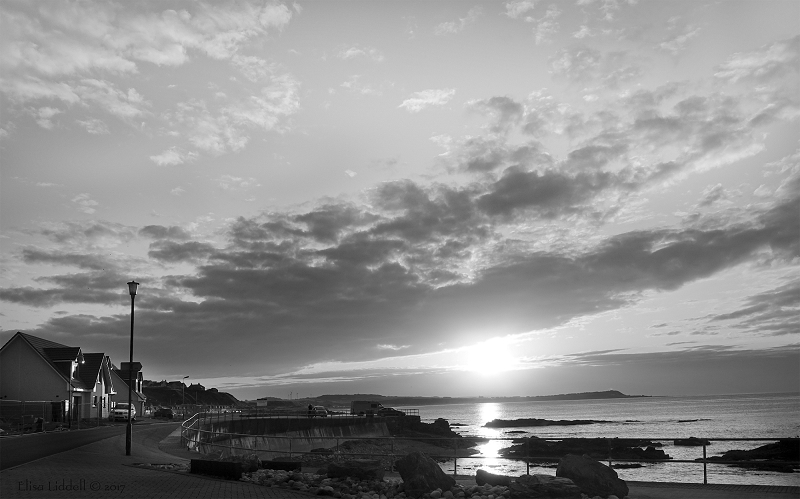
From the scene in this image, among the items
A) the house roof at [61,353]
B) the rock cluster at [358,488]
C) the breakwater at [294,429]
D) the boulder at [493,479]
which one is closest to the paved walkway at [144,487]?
the rock cluster at [358,488]

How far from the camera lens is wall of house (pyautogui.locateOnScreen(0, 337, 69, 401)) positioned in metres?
58.8

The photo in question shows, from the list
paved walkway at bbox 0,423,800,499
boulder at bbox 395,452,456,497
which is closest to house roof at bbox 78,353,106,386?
paved walkway at bbox 0,423,800,499

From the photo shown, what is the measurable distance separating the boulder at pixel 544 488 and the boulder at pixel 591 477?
313mm

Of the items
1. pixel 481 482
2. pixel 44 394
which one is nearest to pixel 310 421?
pixel 44 394

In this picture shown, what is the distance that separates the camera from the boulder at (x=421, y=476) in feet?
55.9

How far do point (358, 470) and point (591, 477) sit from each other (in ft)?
21.8

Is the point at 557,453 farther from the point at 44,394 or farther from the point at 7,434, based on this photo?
the point at 44,394

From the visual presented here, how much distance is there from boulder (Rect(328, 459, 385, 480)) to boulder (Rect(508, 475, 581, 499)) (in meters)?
4.52

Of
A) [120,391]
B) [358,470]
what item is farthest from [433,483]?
[120,391]

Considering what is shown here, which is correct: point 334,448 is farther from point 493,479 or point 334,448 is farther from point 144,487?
point 144,487

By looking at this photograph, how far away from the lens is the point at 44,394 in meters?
58.7

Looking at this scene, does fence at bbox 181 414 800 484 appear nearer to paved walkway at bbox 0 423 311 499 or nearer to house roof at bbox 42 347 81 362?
paved walkway at bbox 0 423 311 499

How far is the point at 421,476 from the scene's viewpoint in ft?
56.5

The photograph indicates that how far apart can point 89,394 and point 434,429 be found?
49460mm
